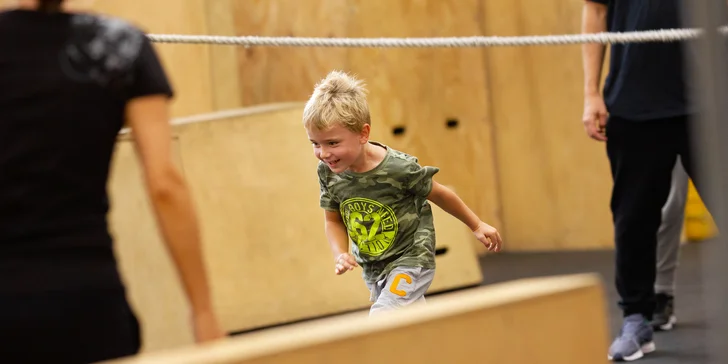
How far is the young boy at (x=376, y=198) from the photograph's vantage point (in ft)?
9.80

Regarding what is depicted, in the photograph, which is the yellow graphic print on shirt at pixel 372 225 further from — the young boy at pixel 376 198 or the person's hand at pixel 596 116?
the person's hand at pixel 596 116

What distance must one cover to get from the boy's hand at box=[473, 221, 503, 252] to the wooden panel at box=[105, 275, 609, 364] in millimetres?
1348

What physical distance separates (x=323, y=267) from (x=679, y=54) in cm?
215

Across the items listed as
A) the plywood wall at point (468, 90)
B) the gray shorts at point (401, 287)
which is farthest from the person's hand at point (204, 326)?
the plywood wall at point (468, 90)

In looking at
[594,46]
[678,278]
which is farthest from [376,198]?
[678,278]

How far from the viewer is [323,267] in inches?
199

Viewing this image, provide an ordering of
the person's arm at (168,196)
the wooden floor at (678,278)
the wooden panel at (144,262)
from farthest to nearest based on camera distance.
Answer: the wooden panel at (144,262) < the wooden floor at (678,278) < the person's arm at (168,196)

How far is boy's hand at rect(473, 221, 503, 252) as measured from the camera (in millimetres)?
3057

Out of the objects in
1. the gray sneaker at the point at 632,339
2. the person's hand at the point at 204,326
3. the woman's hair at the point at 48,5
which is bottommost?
the gray sneaker at the point at 632,339

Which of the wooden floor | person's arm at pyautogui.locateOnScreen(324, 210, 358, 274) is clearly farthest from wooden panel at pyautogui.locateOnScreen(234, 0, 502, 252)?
person's arm at pyautogui.locateOnScreen(324, 210, 358, 274)

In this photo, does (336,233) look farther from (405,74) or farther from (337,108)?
(405,74)

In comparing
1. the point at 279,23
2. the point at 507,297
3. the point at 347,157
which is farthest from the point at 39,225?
the point at 279,23

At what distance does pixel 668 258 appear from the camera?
4.23m

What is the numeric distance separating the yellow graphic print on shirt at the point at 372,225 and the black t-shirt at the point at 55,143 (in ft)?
4.61
